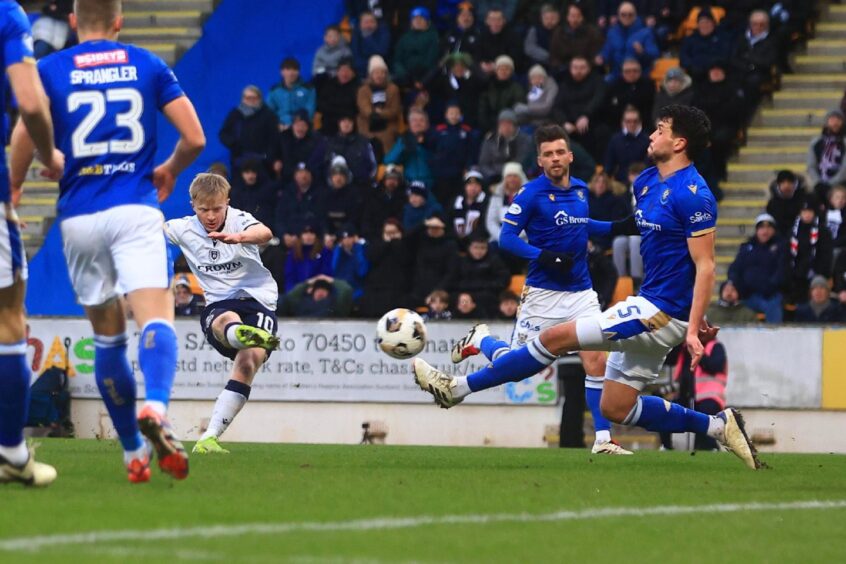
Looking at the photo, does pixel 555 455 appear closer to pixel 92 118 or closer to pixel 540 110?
pixel 92 118

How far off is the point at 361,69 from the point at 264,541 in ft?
58.4

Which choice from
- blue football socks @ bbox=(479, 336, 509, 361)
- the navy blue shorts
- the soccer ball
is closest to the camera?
blue football socks @ bbox=(479, 336, 509, 361)

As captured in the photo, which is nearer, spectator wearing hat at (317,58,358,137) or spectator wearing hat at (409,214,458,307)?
spectator wearing hat at (409,214,458,307)

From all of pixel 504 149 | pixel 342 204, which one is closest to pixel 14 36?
pixel 342 204

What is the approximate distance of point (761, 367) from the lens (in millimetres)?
17812

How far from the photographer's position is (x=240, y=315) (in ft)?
40.1

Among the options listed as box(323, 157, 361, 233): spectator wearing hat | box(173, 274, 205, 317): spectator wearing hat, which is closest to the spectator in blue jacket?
box(323, 157, 361, 233): spectator wearing hat

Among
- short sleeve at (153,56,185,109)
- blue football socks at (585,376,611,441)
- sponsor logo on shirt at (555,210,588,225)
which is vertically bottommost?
blue football socks at (585,376,611,441)

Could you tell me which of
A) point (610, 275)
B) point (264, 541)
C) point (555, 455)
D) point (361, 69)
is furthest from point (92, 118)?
point (361, 69)

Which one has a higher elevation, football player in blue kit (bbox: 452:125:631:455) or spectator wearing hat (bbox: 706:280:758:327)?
football player in blue kit (bbox: 452:125:631:455)

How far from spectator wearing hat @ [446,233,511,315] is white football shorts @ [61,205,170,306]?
11.2m

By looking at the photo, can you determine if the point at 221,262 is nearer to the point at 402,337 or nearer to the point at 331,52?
the point at 402,337

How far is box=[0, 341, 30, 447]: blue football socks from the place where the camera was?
794cm

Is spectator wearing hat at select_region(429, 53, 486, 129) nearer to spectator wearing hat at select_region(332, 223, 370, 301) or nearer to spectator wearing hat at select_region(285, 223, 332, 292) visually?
spectator wearing hat at select_region(332, 223, 370, 301)
